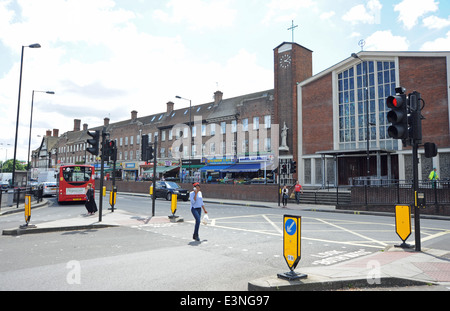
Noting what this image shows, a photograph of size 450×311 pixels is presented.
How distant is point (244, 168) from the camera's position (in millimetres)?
36469

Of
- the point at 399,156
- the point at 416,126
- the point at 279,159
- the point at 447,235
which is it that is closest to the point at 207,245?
the point at 416,126

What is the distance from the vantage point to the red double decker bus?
22188 millimetres

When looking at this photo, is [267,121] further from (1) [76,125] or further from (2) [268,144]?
(1) [76,125]

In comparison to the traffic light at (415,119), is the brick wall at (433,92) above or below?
above

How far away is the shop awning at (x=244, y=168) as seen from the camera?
35812 millimetres

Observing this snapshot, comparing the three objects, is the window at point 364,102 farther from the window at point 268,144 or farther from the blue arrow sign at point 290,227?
the blue arrow sign at point 290,227

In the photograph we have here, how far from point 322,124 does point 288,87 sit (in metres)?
5.88

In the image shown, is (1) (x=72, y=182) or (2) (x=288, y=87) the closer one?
(1) (x=72, y=182)

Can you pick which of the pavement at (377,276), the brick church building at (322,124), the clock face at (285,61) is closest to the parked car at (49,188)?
the brick church building at (322,124)

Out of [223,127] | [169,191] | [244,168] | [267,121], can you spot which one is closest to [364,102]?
[267,121]

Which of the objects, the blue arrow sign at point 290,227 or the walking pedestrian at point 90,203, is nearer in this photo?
the blue arrow sign at point 290,227

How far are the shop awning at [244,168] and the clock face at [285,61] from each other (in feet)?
36.1
